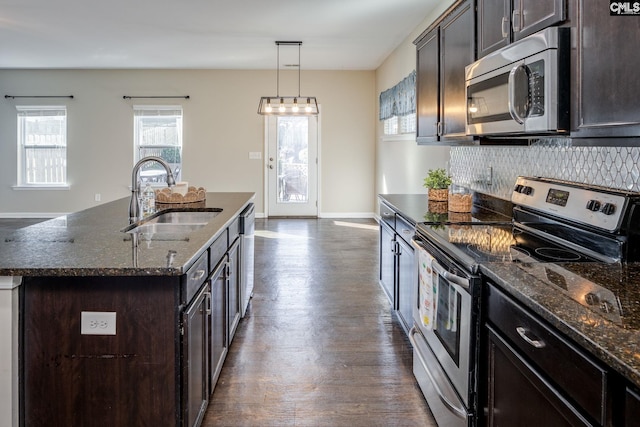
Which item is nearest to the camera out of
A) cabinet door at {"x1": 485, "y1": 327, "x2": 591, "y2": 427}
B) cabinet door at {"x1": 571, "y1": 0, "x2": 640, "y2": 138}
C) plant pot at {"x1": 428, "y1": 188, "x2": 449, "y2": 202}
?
cabinet door at {"x1": 485, "y1": 327, "x2": 591, "y2": 427}

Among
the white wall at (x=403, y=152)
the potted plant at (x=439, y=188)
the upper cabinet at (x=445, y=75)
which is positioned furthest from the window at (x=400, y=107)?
the potted plant at (x=439, y=188)

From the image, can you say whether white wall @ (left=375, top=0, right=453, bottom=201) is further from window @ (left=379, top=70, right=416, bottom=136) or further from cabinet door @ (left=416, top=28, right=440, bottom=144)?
cabinet door @ (left=416, top=28, right=440, bottom=144)

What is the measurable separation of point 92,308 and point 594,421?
1.47 m

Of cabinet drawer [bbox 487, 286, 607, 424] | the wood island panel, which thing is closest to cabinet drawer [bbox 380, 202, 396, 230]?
cabinet drawer [bbox 487, 286, 607, 424]

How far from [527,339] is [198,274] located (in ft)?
3.98

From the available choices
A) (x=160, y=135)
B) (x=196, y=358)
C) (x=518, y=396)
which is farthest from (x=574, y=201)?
(x=160, y=135)

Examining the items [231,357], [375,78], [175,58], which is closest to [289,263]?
[231,357]

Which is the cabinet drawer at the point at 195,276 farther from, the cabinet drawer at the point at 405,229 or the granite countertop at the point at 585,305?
→ the cabinet drawer at the point at 405,229

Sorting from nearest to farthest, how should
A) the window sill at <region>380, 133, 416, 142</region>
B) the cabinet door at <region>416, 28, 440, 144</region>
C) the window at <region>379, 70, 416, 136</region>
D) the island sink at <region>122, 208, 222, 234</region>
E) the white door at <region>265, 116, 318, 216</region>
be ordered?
the island sink at <region>122, 208, 222, 234</region>, the cabinet door at <region>416, 28, 440, 144</region>, the window at <region>379, 70, 416, 136</region>, the window sill at <region>380, 133, 416, 142</region>, the white door at <region>265, 116, 318, 216</region>

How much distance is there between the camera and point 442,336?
206 cm

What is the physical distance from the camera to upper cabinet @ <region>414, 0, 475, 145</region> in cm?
279

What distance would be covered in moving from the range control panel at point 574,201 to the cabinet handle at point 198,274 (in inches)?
56.1

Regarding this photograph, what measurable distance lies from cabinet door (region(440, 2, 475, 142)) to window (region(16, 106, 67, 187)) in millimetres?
7632

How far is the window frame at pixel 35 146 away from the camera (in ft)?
28.5
